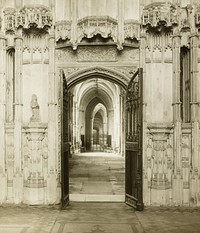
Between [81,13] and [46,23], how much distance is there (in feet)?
3.13

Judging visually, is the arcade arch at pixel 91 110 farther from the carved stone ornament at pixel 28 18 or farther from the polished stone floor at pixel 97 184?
the carved stone ornament at pixel 28 18

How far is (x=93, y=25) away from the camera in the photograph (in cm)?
968

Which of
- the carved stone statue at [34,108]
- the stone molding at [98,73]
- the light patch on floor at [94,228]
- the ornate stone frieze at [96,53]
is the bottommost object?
the light patch on floor at [94,228]

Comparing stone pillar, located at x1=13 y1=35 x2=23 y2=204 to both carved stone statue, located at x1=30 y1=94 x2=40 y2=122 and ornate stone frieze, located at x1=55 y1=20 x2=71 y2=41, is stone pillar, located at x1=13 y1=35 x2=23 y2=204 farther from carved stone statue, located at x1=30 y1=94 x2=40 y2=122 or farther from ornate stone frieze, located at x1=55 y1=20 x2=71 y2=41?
ornate stone frieze, located at x1=55 y1=20 x2=71 y2=41

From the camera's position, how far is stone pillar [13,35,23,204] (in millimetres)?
9828

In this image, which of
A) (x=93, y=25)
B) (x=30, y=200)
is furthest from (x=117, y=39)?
(x=30, y=200)

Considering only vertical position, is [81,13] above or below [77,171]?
above

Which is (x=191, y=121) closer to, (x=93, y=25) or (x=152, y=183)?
(x=152, y=183)

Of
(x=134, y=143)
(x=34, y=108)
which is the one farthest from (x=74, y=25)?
(x=134, y=143)

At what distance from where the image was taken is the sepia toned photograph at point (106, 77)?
9.60m

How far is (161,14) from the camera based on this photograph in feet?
30.7

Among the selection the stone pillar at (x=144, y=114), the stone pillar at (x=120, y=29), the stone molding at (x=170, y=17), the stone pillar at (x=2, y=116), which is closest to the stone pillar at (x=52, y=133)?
the stone pillar at (x=2, y=116)

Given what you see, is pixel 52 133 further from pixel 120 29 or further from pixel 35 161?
pixel 120 29

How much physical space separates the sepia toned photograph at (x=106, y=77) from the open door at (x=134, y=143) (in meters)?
0.03
